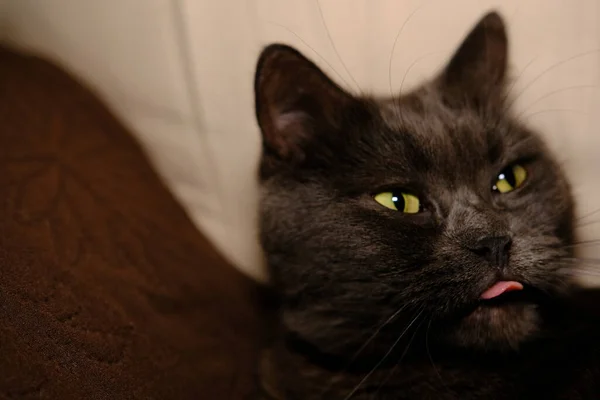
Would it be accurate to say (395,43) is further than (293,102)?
Yes

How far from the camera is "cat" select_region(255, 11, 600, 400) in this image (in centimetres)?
83

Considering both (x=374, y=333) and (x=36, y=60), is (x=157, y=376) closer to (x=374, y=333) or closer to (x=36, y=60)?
(x=374, y=333)

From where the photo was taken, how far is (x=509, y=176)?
99cm

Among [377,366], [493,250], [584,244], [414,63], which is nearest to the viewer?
[493,250]

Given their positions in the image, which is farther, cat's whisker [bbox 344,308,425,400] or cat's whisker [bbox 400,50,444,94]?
cat's whisker [bbox 400,50,444,94]

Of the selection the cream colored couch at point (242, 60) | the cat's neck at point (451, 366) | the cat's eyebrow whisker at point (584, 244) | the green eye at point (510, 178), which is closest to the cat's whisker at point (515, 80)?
the cream colored couch at point (242, 60)

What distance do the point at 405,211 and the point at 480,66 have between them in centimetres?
35

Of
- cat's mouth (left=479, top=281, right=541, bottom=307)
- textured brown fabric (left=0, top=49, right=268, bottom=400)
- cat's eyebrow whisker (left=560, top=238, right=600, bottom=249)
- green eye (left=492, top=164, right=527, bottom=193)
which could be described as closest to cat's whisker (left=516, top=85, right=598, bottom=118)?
green eye (left=492, top=164, right=527, bottom=193)

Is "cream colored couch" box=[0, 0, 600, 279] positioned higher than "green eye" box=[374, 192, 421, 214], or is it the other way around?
"cream colored couch" box=[0, 0, 600, 279]

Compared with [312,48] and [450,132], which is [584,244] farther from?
[312,48]

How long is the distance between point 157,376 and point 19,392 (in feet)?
0.76

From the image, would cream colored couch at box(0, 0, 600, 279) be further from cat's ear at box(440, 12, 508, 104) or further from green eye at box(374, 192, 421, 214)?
green eye at box(374, 192, 421, 214)

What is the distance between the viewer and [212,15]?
3.74ft

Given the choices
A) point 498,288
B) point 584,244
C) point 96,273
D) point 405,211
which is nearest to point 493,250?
point 498,288
